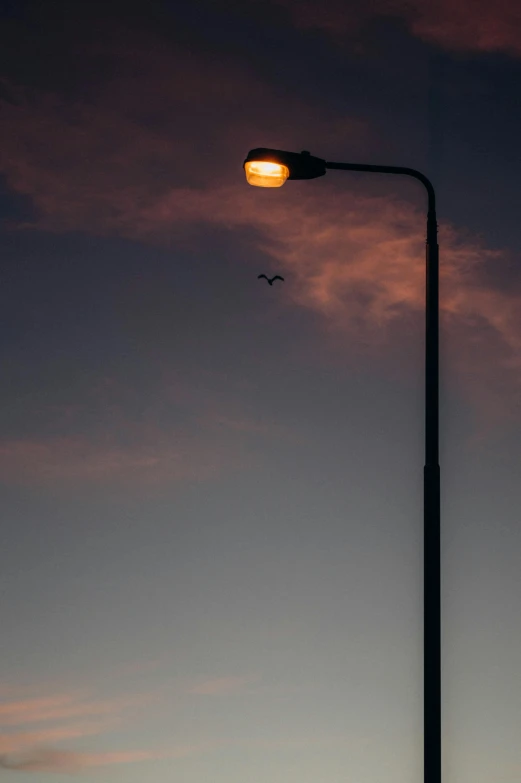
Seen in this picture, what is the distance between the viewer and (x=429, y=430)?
36.0 feet

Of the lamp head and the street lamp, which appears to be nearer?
the street lamp

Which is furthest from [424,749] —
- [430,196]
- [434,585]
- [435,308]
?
[430,196]

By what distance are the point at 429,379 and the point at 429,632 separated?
224 cm

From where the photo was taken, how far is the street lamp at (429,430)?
10172 millimetres

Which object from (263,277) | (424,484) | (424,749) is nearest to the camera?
(424,749)

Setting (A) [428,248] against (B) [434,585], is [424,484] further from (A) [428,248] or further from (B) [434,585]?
(A) [428,248]

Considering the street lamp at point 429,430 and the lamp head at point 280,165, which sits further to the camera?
the lamp head at point 280,165

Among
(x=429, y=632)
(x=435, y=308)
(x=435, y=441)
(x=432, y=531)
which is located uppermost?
(x=435, y=308)

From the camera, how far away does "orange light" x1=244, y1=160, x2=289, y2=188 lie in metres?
12.2

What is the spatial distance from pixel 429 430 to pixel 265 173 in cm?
324

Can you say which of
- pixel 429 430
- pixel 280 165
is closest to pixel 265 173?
pixel 280 165

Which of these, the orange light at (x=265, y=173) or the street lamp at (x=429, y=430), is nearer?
the street lamp at (x=429, y=430)

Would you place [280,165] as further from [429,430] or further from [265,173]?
[429,430]

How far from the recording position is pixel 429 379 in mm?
10992
